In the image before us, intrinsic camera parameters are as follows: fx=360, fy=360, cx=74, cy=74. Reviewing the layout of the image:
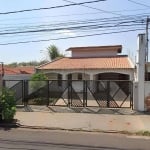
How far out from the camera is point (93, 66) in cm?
3638

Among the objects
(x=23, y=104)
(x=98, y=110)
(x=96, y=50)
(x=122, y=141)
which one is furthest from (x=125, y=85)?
(x=96, y=50)

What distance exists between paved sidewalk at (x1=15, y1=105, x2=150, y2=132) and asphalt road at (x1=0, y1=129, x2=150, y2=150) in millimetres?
1080

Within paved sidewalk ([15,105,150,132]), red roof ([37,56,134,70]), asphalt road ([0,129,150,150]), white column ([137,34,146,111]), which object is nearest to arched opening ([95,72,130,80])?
red roof ([37,56,134,70])

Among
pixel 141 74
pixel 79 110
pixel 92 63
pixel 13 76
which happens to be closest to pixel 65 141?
pixel 79 110

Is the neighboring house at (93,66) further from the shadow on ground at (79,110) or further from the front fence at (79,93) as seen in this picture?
the shadow on ground at (79,110)

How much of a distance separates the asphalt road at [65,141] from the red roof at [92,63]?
21.8 m

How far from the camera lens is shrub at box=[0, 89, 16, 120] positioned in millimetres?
15903

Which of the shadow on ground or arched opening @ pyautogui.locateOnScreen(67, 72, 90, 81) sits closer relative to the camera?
the shadow on ground

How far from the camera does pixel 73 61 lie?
4016cm

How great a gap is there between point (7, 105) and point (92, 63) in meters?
22.2

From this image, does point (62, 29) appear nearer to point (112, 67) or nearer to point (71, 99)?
point (71, 99)

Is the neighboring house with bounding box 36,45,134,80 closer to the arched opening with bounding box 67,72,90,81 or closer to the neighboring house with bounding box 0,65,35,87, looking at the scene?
the arched opening with bounding box 67,72,90,81

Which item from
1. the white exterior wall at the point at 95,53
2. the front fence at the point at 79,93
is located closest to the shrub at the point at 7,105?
the front fence at the point at 79,93

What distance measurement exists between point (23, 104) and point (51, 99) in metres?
1.89
